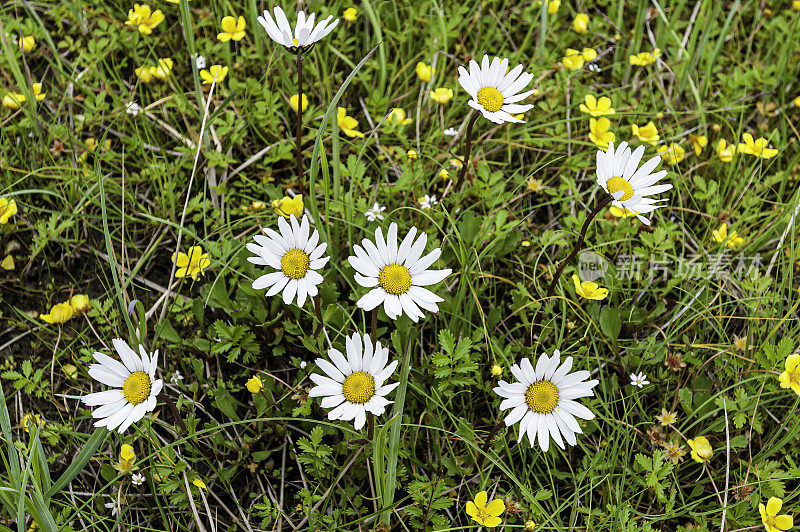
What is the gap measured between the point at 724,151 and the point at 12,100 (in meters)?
3.31

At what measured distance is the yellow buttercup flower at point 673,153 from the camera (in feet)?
9.11

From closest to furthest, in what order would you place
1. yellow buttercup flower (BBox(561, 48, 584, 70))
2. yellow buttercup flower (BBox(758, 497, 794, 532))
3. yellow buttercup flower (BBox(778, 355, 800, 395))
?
yellow buttercup flower (BBox(758, 497, 794, 532)), yellow buttercup flower (BBox(778, 355, 800, 395)), yellow buttercup flower (BBox(561, 48, 584, 70))

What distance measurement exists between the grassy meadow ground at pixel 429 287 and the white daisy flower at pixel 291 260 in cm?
24

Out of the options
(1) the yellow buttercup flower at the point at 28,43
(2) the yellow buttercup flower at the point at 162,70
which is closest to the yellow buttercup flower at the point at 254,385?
(2) the yellow buttercup flower at the point at 162,70

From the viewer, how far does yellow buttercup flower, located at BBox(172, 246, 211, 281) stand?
233 cm

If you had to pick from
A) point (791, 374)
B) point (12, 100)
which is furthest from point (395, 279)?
point (12, 100)

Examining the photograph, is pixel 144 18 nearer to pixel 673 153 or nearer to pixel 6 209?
pixel 6 209

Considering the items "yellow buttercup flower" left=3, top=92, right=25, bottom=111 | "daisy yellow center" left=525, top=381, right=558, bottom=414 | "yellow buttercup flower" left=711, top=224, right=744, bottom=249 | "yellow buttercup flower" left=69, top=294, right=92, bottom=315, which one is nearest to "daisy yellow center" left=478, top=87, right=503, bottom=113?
"daisy yellow center" left=525, top=381, right=558, bottom=414

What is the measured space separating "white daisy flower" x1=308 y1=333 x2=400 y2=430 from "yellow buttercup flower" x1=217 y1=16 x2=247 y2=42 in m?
1.78

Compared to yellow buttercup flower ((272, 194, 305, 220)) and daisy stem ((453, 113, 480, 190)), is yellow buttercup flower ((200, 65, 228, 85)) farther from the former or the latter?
daisy stem ((453, 113, 480, 190))

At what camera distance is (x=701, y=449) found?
2.14 m

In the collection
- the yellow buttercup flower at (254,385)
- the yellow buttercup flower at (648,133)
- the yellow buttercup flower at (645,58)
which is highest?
the yellow buttercup flower at (645,58)

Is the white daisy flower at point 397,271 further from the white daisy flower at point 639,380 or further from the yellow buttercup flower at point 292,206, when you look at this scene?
the white daisy flower at point 639,380

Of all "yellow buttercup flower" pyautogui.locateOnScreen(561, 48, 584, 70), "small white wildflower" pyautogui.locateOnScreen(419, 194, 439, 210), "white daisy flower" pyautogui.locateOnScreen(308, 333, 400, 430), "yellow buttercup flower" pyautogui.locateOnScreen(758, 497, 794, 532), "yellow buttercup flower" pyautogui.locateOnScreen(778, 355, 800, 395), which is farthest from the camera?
"yellow buttercup flower" pyautogui.locateOnScreen(561, 48, 584, 70)
